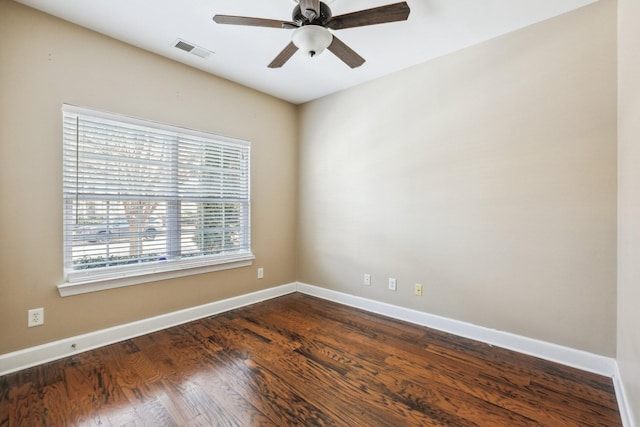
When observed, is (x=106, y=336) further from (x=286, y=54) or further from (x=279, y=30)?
(x=279, y=30)

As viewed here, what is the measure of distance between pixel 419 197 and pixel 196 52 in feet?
8.51

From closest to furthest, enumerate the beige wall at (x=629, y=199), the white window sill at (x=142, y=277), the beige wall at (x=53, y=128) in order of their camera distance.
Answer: the beige wall at (x=629, y=199) → the beige wall at (x=53, y=128) → the white window sill at (x=142, y=277)

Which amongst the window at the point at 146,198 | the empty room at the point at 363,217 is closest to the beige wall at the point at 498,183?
the empty room at the point at 363,217

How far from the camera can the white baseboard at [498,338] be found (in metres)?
2.12

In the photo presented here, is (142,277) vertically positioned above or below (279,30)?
below

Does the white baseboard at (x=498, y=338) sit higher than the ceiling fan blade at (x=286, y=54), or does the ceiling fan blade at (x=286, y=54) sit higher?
the ceiling fan blade at (x=286, y=54)

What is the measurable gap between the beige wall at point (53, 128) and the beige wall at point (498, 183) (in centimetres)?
187

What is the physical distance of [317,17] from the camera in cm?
184

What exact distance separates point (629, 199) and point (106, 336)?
3.87 meters

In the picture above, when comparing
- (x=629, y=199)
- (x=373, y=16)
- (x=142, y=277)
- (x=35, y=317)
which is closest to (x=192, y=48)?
(x=373, y=16)

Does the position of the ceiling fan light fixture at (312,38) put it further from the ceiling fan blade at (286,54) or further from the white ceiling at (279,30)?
the white ceiling at (279,30)

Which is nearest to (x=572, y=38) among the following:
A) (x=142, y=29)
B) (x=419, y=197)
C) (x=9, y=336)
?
(x=419, y=197)

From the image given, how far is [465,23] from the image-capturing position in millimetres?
2338

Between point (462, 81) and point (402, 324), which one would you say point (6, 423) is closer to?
point (402, 324)
